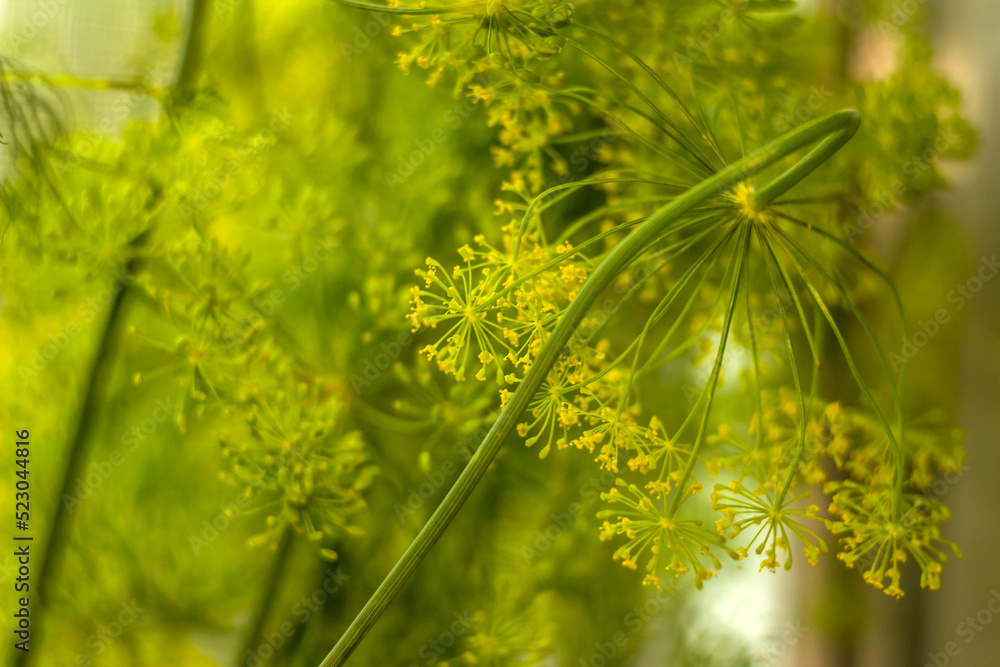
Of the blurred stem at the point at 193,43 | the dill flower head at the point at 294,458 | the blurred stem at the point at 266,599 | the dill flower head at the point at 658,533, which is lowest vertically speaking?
the blurred stem at the point at 266,599

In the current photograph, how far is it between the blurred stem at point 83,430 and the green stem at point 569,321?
305 mm

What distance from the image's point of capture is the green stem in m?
0.27

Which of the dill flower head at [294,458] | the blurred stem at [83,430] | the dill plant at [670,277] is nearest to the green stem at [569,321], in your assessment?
the dill plant at [670,277]

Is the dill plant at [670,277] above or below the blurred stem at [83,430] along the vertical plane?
above

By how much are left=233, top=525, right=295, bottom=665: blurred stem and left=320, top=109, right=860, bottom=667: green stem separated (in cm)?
25

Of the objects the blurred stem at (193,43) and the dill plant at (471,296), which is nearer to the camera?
the dill plant at (471,296)

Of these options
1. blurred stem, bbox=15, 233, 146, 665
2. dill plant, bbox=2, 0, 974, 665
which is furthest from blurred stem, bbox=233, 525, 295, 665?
blurred stem, bbox=15, 233, 146, 665

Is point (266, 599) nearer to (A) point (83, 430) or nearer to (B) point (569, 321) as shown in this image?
(A) point (83, 430)

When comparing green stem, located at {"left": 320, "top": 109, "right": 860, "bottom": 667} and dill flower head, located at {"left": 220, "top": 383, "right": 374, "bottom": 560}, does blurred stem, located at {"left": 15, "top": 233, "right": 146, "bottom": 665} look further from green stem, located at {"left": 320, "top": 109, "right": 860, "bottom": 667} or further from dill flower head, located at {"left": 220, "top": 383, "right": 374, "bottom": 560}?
green stem, located at {"left": 320, "top": 109, "right": 860, "bottom": 667}

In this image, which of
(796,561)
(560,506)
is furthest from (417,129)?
(796,561)

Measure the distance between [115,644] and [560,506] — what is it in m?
0.44

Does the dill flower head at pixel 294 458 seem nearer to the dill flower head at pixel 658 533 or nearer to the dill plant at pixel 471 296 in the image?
the dill plant at pixel 471 296

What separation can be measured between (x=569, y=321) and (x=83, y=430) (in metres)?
0.41

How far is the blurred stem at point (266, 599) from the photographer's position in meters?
0.53
